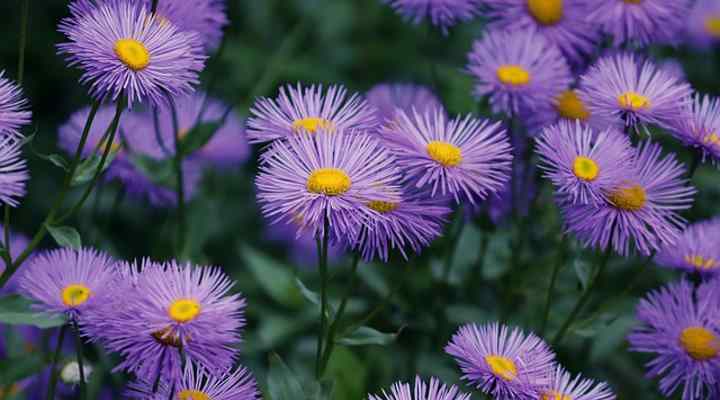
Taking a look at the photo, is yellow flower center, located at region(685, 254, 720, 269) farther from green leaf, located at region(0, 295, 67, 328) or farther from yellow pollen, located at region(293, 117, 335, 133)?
green leaf, located at region(0, 295, 67, 328)

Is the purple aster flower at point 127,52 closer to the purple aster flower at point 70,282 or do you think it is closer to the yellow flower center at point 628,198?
the purple aster flower at point 70,282

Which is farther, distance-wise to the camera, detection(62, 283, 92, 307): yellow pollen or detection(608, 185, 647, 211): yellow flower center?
detection(608, 185, 647, 211): yellow flower center

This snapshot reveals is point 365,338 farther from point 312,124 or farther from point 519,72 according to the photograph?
point 519,72

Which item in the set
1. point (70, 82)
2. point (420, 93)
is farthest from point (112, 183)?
point (420, 93)

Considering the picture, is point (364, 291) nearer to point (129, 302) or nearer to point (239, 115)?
point (239, 115)

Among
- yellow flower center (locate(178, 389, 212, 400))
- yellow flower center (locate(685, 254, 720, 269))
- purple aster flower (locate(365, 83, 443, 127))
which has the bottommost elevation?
yellow flower center (locate(178, 389, 212, 400))

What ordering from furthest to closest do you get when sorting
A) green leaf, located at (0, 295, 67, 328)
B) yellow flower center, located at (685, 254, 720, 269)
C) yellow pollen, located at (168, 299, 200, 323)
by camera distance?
yellow flower center, located at (685, 254, 720, 269) → green leaf, located at (0, 295, 67, 328) → yellow pollen, located at (168, 299, 200, 323)

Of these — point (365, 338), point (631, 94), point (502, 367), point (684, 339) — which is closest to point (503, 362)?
point (502, 367)

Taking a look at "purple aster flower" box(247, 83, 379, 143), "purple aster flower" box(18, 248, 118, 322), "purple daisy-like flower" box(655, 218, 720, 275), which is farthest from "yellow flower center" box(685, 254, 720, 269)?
"purple aster flower" box(18, 248, 118, 322)
